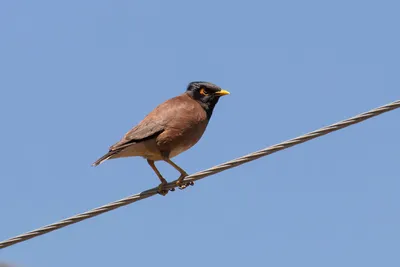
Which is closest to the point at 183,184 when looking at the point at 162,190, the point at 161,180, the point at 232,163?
the point at 162,190

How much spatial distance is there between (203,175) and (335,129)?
1.45 metres

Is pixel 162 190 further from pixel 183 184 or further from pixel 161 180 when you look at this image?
pixel 161 180

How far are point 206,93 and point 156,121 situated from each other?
1.22 metres

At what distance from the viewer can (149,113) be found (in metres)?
10.3

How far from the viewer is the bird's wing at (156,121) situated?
962 cm

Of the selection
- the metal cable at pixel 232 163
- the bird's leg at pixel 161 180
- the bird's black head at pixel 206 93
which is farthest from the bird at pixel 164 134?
the metal cable at pixel 232 163

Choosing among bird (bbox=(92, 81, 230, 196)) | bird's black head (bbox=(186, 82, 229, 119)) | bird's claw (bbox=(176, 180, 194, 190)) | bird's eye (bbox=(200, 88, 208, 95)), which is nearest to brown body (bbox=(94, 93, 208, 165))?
bird (bbox=(92, 81, 230, 196))

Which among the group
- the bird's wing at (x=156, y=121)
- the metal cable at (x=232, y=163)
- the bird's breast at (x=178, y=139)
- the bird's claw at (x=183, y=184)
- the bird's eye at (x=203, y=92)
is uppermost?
the bird's eye at (x=203, y=92)

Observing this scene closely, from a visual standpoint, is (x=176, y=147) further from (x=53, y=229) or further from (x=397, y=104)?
(x=397, y=104)

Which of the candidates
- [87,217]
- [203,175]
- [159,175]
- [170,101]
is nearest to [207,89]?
[170,101]

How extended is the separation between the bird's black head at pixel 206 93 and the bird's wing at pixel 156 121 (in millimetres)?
320

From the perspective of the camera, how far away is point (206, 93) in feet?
35.7

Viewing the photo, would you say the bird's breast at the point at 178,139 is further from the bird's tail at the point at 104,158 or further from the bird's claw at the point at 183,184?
the bird's claw at the point at 183,184

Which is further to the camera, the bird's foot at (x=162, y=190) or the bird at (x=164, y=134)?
the bird at (x=164, y=134)
